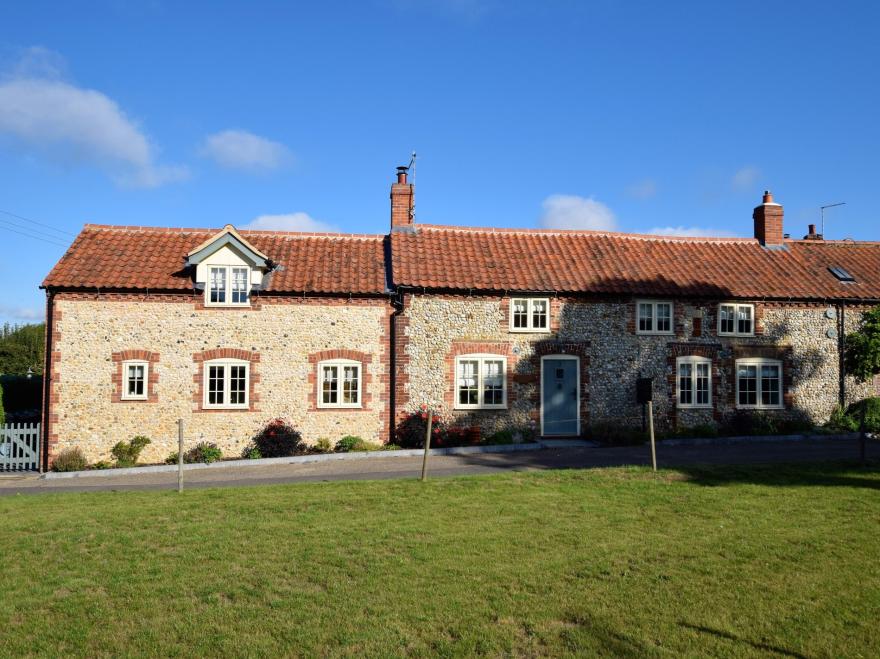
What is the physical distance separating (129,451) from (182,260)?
6.28 metres

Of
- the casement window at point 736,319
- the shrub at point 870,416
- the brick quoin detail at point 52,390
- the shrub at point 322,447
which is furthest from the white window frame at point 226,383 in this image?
the shrub at point 870,416

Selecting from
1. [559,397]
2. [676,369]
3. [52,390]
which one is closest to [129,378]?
[52,390]

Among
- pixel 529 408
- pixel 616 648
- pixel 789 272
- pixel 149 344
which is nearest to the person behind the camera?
pixel 616 648

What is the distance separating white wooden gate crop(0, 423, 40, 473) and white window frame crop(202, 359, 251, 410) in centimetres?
490

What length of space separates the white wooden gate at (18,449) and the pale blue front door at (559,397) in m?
15.5

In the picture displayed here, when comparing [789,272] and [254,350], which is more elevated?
[789,272]

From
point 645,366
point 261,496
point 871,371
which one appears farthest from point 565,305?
point 261,496

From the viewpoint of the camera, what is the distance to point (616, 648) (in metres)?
5.88

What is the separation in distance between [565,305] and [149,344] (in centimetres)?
1327

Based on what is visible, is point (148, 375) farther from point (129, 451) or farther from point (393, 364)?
point (393, 364)

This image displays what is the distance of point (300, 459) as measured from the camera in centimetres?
1875

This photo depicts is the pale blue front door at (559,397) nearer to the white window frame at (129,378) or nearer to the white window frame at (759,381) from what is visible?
the white window frame at (759,381)

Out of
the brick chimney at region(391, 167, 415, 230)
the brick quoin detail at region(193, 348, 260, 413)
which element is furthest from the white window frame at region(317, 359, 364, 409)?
the brick chimney at region(391, 167, 415, 230)

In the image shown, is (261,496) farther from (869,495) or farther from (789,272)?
(789,272)
